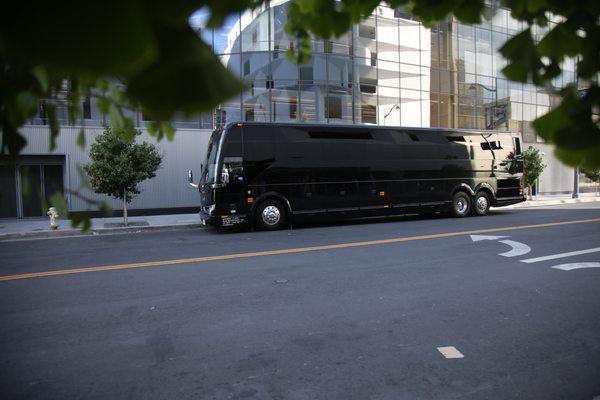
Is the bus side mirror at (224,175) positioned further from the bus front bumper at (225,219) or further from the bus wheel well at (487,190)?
the bus wheel well at (487,190)

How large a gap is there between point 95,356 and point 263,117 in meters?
17.4

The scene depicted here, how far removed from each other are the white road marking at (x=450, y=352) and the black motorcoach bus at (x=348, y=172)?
8735 mm

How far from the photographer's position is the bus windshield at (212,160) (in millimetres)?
12148

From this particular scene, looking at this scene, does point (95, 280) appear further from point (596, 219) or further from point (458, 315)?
point (596, 219)

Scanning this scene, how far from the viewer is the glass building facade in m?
19.9

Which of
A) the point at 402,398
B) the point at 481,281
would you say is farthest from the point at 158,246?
the point at 402,398

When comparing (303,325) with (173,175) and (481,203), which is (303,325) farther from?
(173,175)

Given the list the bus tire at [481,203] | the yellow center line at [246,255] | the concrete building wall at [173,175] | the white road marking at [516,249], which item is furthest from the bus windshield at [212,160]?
the bus tire at [481,203]

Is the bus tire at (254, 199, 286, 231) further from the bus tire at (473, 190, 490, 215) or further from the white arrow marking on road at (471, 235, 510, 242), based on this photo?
the bus tire at (473, 190, 490, 215)

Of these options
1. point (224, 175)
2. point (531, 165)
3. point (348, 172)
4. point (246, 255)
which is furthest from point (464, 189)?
point (246, 255)

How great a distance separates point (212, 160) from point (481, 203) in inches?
395

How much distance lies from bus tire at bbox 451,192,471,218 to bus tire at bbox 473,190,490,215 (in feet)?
0.86

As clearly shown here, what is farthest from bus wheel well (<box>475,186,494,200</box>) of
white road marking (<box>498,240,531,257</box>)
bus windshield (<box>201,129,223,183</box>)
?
bus windshield (<box>201,129,223,183</box>)

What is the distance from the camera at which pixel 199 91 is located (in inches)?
23.1
